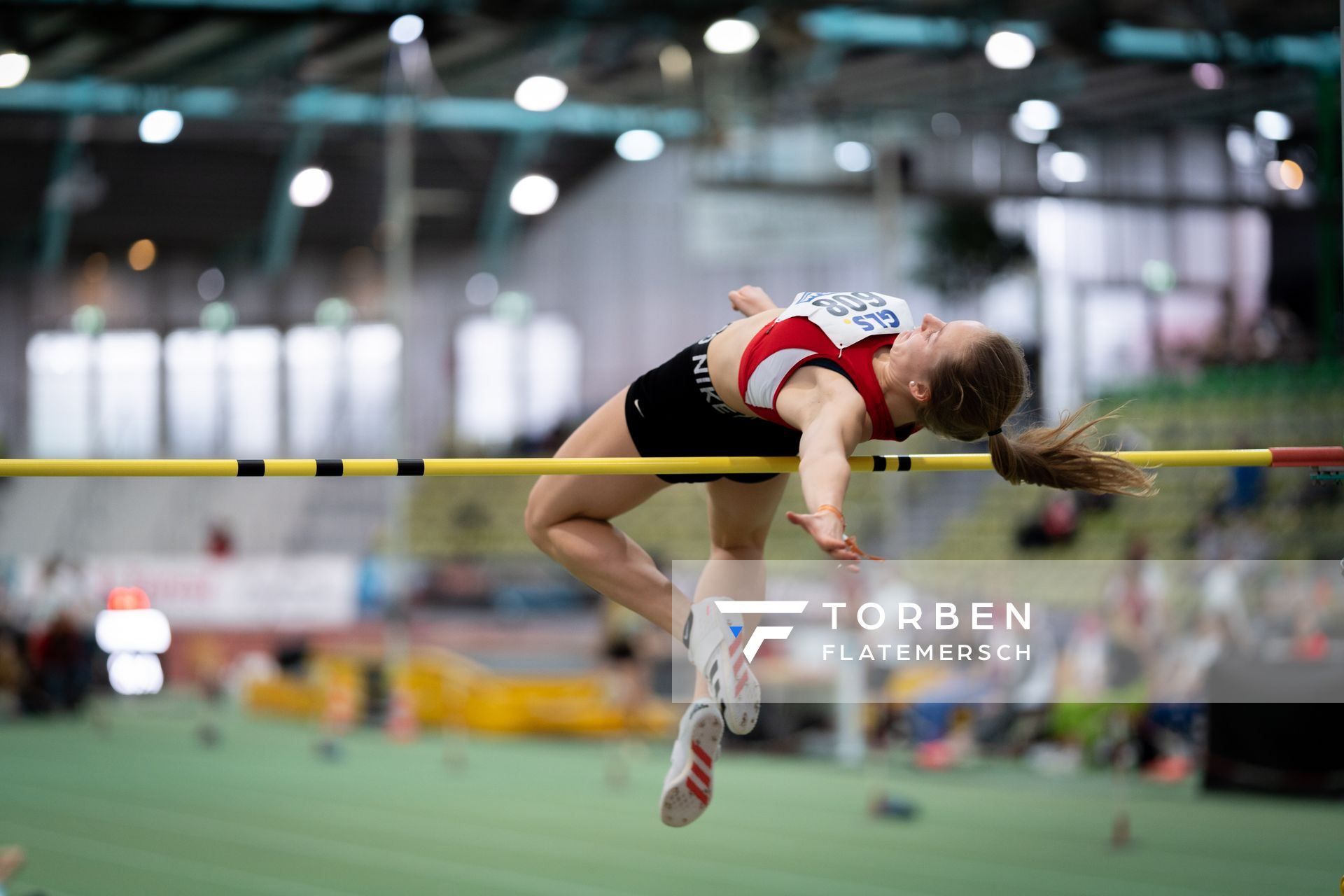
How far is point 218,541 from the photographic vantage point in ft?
44.9

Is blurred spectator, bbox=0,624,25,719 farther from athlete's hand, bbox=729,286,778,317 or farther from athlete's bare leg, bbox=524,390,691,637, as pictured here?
athlete's hand, bbox=729,286,778,317

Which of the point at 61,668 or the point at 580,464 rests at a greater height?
the point at 580,464

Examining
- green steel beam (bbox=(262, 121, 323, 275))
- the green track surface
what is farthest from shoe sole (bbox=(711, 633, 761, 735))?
green steel beam (bbox=(262, 121, 323, 275))

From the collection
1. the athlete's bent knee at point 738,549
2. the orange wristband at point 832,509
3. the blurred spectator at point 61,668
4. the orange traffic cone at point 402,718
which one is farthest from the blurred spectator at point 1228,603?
the blurred spectator at point 61,668

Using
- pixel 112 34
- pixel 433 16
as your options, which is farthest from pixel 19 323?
pixel 433 16

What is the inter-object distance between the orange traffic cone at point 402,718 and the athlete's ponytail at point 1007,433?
313 inches

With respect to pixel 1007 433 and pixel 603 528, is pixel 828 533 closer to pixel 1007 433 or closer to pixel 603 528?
pixel 1007 433

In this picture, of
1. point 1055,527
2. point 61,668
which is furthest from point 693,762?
point 61,668

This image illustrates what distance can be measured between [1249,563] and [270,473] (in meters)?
6.83

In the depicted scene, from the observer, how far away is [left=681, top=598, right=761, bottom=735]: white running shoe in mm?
3184

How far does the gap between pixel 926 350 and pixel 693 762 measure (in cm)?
108

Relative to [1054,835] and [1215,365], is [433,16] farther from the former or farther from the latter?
[1054,835]

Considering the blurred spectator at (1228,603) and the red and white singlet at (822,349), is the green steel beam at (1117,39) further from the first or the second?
the red and white singlet at (822,349)

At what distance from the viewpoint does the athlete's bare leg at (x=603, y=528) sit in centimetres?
340
